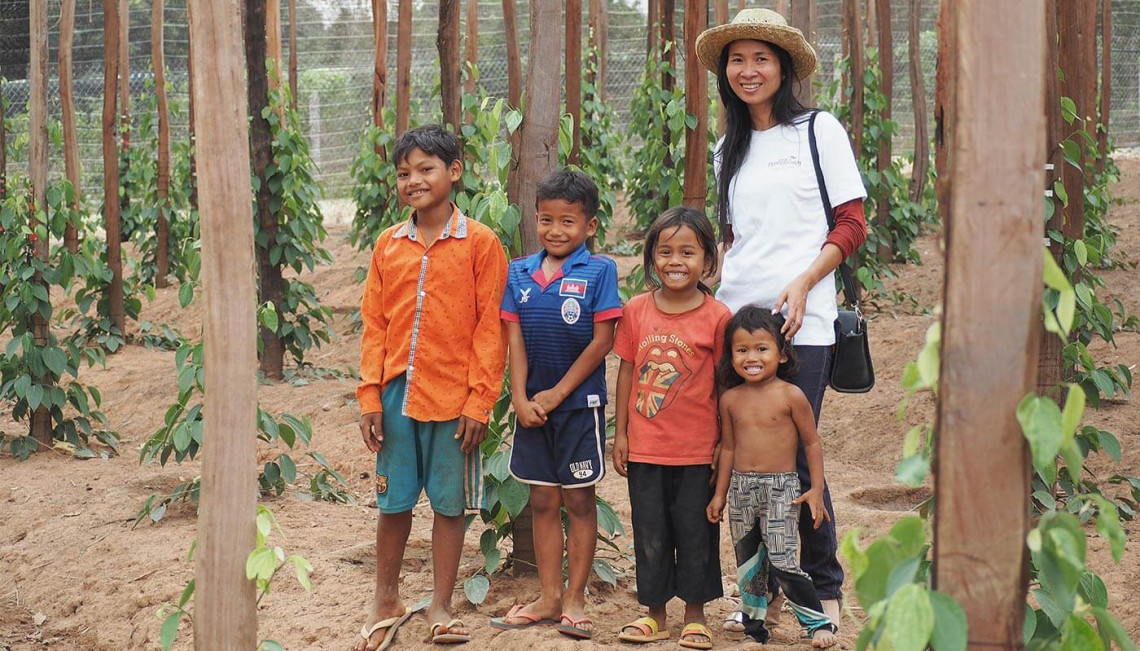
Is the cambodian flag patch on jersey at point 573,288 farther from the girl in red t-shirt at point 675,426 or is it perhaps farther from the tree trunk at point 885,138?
the tree trunk at point 885,138

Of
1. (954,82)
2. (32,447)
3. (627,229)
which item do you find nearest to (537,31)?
(954,82)

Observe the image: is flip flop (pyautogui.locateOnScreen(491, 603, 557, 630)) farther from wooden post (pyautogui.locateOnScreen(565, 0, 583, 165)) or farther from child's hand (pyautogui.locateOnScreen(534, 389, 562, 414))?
wooden post (pyautogui.locateOnScreen(565, 0, 583, 165))

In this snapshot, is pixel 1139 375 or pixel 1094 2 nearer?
pixel 1094 2

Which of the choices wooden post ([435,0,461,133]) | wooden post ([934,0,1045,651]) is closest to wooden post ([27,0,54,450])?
wooden post ([435,0,461,133])

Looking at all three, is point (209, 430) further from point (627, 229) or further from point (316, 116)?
point (316, 116)

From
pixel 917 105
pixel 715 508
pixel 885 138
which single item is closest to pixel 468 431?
pixel 715 508

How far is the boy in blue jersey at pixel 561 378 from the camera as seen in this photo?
2.99 metres

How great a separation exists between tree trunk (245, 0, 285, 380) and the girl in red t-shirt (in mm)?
→ 3781

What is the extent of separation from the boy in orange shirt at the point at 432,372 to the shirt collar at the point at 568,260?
12 cm

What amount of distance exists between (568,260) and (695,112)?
38.6 inches

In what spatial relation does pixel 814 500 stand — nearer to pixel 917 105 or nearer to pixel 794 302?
pixel 794 302

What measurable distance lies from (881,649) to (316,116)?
14760mm

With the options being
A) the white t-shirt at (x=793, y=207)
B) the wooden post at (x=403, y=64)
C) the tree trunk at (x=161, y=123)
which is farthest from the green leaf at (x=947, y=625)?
the tree trunk at (x=161, y=123)

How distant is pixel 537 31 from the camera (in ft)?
10.8
